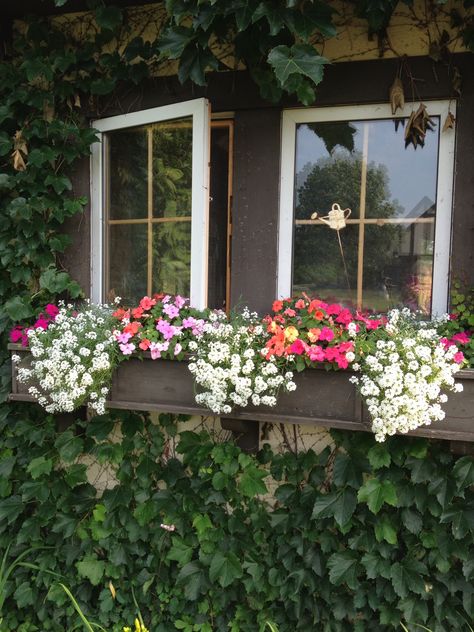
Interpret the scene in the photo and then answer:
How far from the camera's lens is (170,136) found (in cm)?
253

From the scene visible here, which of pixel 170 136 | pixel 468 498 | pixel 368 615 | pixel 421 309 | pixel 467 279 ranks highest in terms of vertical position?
pixel 170 136

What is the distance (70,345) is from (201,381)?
62 cm

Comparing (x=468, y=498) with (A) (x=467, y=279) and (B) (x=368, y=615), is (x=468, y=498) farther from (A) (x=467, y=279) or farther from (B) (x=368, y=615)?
(A) (x=467, y=279)

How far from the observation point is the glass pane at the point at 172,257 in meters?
2.53

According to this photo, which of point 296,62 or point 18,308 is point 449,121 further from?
point 18,308

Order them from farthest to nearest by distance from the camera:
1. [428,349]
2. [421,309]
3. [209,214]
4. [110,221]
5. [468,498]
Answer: [110,221], [209,214], [421,309], [468,498], [428,349]

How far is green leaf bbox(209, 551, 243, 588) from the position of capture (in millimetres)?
2205

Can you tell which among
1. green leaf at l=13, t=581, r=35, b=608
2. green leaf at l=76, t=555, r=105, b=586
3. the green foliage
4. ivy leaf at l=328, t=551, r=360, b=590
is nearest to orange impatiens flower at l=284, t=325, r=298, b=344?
the green foliage

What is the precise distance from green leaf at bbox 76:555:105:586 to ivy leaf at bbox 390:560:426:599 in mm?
1387

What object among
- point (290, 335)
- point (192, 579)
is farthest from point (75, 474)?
→ point (290, 335)

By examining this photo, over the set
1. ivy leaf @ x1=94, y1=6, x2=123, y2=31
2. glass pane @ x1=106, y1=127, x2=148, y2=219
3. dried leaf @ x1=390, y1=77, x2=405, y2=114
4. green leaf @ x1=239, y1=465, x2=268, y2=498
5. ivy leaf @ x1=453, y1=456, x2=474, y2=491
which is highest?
ivy leaf @ x1=94, y1=6, x2=123, y2=31

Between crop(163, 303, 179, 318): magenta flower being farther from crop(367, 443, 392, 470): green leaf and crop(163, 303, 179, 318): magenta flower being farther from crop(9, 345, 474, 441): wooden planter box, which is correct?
crop(367, 443, 392, 470): green leaf

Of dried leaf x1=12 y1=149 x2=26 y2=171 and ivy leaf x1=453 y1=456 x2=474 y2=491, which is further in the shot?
dried leaf x1=12 y1=149 x2=26 y2=171

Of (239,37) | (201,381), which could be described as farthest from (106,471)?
(239,37)
